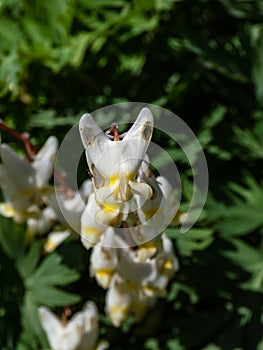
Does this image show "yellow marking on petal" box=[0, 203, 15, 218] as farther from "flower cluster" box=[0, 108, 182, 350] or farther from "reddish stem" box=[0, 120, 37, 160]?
"reddish stem" box=[0, 120, 37, 160]

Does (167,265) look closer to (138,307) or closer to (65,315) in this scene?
(138,307)

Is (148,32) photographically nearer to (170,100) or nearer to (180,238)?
(170,100)

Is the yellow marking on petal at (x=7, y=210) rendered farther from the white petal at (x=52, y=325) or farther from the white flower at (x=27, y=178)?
the white petal at (x=52, y=325)

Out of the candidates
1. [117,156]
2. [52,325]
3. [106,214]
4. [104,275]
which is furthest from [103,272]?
[117,156]

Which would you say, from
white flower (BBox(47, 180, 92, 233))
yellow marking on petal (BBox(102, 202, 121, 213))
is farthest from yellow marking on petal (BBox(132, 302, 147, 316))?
yellow marking on petal (BBox(102, 202, 121, 213))

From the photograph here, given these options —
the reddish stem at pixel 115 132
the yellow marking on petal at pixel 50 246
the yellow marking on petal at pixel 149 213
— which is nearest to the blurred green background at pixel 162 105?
the yellow marking on petal at pixel 50 246

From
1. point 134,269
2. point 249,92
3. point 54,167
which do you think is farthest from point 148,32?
point 134,269

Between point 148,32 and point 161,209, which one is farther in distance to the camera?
point 148,32
